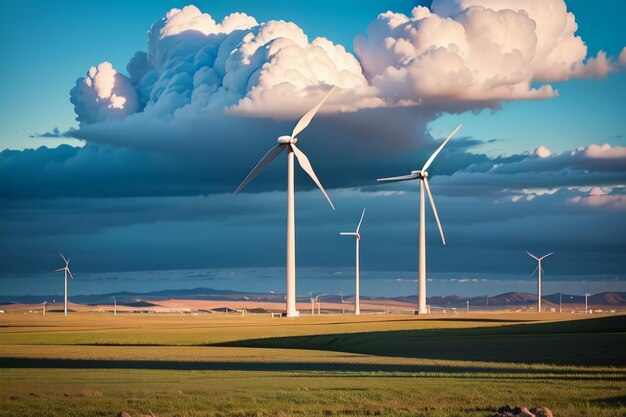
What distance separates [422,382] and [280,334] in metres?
55.1

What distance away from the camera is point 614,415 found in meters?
35.2

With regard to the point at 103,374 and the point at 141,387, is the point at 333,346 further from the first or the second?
the point at 141,387

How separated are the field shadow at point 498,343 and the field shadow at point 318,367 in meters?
6.96

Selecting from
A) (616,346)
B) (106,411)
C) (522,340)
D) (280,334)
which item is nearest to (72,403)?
(106,411)

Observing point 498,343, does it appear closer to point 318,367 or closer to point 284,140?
point 318,367

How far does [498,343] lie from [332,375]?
A: 27320 millimetres

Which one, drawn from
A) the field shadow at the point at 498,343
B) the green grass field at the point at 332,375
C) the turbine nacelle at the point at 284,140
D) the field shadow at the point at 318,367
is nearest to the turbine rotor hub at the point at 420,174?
the turbine nacelle at the point at 284,140

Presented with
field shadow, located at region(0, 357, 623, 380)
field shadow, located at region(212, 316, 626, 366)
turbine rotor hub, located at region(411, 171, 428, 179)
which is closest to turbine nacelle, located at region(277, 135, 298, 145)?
turbine rotor hub, located at region(411, 171, 428, 179)

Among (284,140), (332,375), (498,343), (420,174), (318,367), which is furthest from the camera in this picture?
(420,174)

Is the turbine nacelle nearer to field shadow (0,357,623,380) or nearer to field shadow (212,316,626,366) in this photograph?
field shadow (212,316,626,366)

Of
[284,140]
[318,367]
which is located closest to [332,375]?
[318,367]

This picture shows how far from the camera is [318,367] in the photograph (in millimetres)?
60438

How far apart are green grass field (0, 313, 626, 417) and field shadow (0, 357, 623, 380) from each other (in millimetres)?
76

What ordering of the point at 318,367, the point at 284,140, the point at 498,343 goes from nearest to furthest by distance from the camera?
1. the point at 318,367
2. the point at 498,343
3. the point at 284,140
